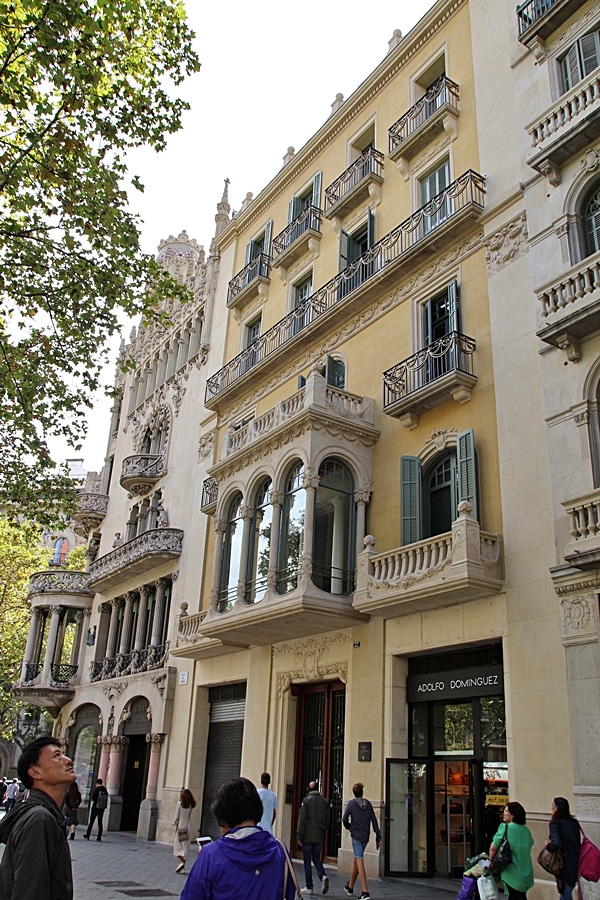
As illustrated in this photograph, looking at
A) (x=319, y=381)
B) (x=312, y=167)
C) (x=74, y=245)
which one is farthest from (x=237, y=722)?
(x=312, y=167)

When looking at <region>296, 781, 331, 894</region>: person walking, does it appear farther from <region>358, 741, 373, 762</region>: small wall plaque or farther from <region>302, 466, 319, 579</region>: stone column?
<region>302, 466, 319, 579</region>: stone column

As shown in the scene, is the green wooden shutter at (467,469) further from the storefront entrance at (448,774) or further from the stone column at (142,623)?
the stone column at (142,623)

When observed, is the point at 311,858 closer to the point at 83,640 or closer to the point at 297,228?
the point at 297,228

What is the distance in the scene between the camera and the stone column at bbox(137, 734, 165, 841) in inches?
907

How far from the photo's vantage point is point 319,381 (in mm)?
17766

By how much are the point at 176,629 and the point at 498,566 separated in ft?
45.4

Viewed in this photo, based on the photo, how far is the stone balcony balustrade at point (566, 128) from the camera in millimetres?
13773

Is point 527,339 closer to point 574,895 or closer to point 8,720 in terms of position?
point 574,895

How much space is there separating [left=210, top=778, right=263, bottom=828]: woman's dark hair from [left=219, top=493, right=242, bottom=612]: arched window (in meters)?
15.2

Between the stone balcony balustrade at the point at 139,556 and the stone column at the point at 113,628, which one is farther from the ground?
the stone balcony balustrade at the point at 139,556

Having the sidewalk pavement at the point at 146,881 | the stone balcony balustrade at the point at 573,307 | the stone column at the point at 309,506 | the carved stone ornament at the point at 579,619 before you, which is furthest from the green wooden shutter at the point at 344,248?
the sidewalk pavement at the point at 146,881

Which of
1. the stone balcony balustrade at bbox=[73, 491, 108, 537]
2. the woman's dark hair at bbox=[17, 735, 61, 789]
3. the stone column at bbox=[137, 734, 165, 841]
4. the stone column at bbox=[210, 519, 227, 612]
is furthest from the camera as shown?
the stone balcony balustrade at bbox=[73, 491, 108, 537]

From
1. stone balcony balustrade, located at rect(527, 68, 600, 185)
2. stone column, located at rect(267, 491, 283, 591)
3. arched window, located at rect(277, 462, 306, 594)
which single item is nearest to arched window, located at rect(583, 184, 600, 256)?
stone balcony balustrade, located at rect(527, 68, 600, 185)

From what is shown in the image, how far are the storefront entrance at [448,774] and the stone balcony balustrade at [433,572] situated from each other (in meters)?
1.29
